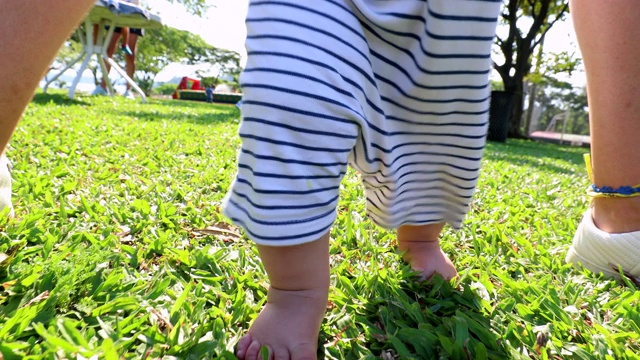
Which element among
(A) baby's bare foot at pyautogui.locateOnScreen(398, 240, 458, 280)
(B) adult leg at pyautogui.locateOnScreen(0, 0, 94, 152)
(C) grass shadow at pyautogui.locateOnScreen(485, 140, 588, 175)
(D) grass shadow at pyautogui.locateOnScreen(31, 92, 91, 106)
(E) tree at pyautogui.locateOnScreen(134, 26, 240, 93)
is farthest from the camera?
(E) tree at pyautogui.locateOnScreen(134, 26, 240, 93)

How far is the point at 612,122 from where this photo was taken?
110 centimetres

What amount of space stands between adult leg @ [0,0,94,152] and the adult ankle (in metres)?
1.12

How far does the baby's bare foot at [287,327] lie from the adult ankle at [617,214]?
752 mm

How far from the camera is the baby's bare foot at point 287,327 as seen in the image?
28.0 inches

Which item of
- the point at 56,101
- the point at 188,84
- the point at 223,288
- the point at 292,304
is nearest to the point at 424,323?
the point at 292,304

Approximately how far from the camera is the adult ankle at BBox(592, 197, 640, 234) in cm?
111

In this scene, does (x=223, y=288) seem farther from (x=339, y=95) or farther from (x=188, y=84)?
(x=188, y=84)

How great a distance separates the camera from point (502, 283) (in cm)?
104

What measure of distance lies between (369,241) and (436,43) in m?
0.60

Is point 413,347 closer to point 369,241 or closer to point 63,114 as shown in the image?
point 369,241

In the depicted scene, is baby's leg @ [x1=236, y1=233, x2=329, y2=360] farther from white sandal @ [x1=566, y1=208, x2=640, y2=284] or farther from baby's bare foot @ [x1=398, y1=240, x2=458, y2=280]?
white sandal @ [x1=566, y1=208, x2=640, y2=284]

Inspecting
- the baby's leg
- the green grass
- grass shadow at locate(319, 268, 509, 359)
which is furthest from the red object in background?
the baby's leg

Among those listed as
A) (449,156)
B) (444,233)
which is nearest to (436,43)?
(449,156)

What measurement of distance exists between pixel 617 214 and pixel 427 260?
1.50 feet
